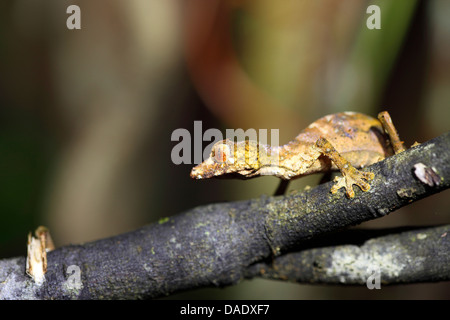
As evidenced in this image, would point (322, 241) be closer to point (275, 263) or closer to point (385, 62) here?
point (275, 263)

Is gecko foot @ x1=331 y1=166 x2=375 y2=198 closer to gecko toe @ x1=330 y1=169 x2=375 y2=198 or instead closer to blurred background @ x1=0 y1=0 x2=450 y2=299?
gecko toe @ x1=330 y1=169 x2=375 y2=198

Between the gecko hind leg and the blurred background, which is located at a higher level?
the blurred background

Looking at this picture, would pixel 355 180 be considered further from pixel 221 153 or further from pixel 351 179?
pixel 221 153

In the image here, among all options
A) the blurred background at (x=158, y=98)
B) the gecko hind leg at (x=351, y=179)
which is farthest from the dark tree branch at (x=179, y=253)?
the blurred background at (x=158, y=98)

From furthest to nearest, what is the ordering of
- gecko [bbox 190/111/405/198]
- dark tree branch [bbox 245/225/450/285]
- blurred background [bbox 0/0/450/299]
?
blurred background [bbox 0/0/450/299]
gecko [bbox 190/111/405/198]
dark tree branch [bbox 245/225/450/285]

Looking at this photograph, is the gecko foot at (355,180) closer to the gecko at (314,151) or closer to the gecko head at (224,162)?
the gecko at (314,151)

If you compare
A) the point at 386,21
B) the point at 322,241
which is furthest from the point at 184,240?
the point at 386,21

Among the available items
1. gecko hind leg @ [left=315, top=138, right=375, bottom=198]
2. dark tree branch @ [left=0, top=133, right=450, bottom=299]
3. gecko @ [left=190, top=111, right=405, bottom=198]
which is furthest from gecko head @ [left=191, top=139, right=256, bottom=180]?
gecko hind leg @ [left=315, top=138, right=375, bottom=198]

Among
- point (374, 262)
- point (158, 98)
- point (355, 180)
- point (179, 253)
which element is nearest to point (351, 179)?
point (355, 180)
